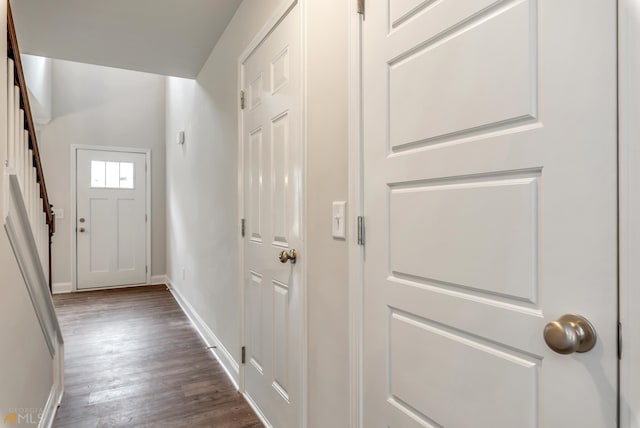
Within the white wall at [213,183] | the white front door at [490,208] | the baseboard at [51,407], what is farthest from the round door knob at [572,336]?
the baseboard at [51,407]

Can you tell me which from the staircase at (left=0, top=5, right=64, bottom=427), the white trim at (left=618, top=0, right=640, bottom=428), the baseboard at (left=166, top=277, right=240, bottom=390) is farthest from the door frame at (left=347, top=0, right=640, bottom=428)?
the baseboard at (left=166, top=277, right=240, bottom=390)

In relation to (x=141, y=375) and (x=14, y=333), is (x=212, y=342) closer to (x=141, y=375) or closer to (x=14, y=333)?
(x=141, y=375)

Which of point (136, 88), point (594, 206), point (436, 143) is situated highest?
point (136, 88)

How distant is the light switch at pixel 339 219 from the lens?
1.29 metres

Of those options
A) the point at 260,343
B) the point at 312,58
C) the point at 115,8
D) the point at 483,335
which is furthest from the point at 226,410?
the point at 115,8

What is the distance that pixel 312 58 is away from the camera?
1.49m

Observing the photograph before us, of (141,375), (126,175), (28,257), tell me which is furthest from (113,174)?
(28,257)

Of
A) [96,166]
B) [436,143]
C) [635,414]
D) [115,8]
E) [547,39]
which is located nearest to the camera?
[635,414]

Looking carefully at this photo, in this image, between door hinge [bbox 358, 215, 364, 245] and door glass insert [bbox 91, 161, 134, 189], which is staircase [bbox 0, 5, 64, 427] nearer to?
door hinge [bbox 358, 215, 364, 245]

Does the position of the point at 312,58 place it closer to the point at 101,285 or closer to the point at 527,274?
the point at 527,274

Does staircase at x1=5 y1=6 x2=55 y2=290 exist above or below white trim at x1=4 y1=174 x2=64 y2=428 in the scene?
above

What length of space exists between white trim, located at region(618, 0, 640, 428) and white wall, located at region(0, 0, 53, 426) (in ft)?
5.69

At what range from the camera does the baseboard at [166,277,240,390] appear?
246cm

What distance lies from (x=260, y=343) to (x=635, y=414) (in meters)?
1.75
